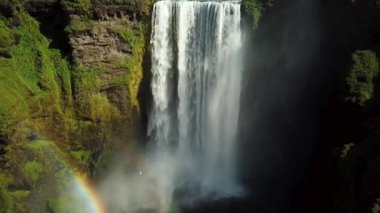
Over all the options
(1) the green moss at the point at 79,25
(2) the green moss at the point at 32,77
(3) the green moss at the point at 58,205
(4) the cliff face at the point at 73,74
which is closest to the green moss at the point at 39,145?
(4) the cliff face at the point at 73,74

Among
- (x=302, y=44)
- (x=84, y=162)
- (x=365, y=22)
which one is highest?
(x=365, y=22)

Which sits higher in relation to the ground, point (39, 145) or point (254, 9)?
point (254, 9)

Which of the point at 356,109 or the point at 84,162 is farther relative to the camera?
the point at 84,162

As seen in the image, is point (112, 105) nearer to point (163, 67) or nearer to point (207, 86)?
point (163, 67)

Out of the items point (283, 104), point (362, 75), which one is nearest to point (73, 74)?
point (283, 104)

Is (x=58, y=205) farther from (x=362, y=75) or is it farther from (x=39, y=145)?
(x=362, y=75)

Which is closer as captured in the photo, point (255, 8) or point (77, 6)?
point (77, 6)

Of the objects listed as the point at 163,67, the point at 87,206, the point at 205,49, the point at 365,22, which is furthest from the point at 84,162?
the point at 365,22
